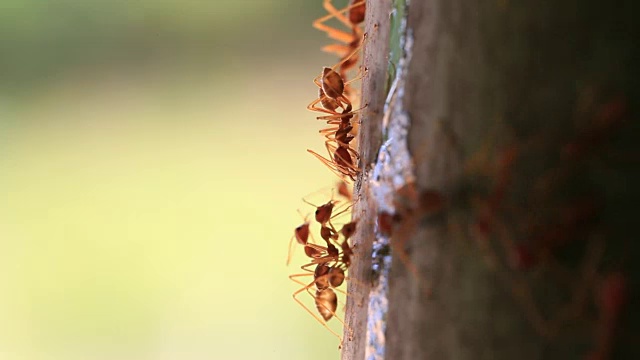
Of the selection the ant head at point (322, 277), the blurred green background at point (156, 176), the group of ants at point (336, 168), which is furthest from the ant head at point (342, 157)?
the blurred green background at point (156, 176)

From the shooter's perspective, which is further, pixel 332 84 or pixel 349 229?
pixel 332 84

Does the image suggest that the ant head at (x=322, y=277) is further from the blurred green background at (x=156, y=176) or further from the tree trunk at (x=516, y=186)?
the blurred green background at (x=156, y=176)

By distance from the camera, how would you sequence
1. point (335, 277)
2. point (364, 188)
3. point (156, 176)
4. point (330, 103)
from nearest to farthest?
point (364, 188) < point (335, 277) < point (330, 103) < point (156, 176)

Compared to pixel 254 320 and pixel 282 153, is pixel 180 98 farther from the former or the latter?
pixel 254 320

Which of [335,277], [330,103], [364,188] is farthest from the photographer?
[330,103]

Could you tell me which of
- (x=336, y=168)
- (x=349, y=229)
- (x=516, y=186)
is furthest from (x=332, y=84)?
(x=516, y=186)

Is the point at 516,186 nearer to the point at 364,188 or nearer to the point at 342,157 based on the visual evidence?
the point at 364,188

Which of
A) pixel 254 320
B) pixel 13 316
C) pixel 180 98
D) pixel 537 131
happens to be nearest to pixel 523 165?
pixel 537 131
